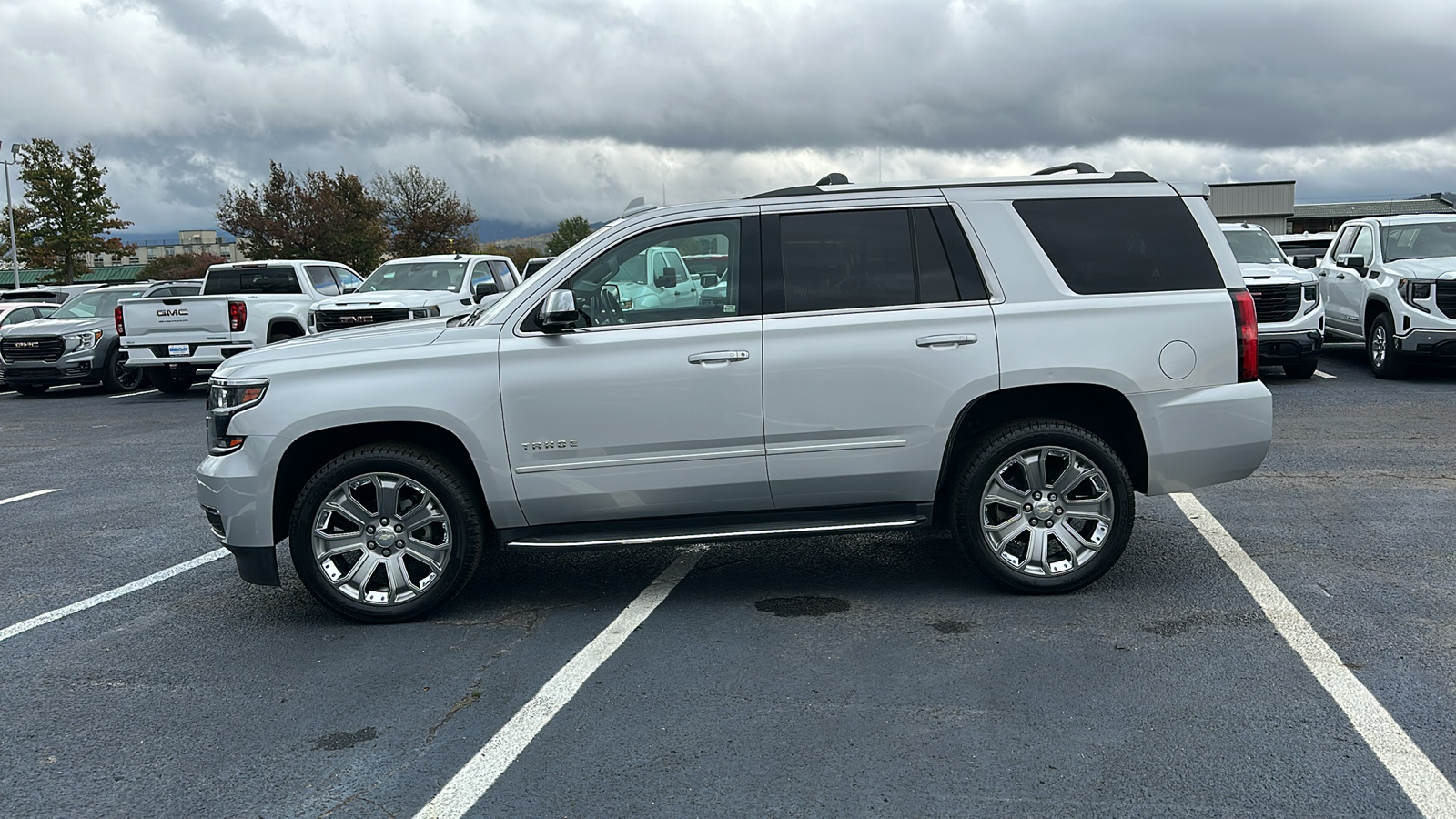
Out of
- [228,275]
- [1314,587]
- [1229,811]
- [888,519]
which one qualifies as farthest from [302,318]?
[1229,811]

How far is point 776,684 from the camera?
14.4 ft

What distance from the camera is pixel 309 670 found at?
15.7ft

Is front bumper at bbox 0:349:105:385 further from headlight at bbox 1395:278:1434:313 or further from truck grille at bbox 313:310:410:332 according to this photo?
headlight at bbox 1395:278:1434:313

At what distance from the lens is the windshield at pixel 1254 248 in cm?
1450

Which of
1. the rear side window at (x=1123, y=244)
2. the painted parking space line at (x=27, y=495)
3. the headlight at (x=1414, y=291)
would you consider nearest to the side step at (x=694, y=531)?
the rear side window at (x=1123, y=244)

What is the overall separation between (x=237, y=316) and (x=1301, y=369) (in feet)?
46.5

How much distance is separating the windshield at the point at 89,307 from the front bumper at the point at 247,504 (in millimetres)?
16331

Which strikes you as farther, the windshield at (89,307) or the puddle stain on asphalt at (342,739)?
the windshield at (89,307)

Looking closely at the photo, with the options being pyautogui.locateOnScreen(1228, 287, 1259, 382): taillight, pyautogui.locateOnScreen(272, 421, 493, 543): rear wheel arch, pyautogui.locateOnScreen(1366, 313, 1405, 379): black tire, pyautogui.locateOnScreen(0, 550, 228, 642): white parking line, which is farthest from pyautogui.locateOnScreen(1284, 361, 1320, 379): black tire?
pyautogui.locateOnScreen(0, 550, 228, 642): white parking line

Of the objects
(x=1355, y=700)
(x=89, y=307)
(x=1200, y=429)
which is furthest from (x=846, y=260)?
(x=89, y=307)

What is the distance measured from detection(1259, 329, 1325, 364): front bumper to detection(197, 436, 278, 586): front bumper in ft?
37.6

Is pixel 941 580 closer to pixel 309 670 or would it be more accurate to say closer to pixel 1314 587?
pixel 1314 587

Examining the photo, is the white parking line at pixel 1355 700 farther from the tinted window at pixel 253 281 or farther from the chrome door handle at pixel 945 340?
the tinted window at pixel 253 281

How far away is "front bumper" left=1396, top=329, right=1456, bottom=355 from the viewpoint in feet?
41.6
